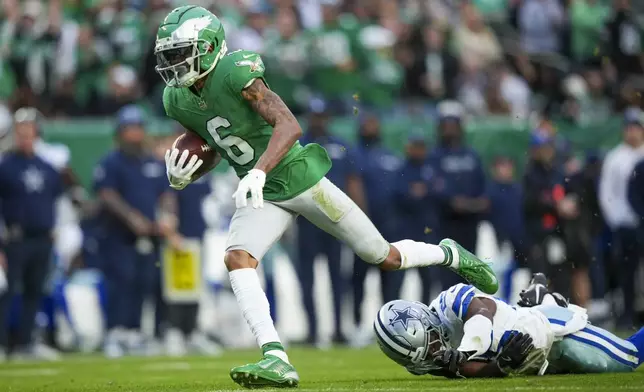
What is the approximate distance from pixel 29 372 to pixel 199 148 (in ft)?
10.4

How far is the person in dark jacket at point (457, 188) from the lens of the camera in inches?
473

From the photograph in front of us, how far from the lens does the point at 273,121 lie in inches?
256

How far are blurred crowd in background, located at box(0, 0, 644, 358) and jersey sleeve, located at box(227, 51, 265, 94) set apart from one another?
3.66m

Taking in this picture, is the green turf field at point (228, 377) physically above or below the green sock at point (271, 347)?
below

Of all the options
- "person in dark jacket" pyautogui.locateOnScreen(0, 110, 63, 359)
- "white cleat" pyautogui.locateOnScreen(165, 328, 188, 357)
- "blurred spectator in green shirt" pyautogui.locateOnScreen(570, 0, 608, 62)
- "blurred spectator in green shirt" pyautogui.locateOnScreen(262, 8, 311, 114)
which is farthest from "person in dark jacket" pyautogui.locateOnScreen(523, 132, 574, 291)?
"person in dark jacket" pyautogui.locateOnScreen(0, 110, 63, 359)

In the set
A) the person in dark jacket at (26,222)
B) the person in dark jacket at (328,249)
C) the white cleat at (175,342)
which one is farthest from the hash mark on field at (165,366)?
the person in dark jacket at (328,249)

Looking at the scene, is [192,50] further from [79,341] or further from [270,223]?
[79,341]

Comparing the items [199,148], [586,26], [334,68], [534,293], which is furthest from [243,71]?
[586,26]

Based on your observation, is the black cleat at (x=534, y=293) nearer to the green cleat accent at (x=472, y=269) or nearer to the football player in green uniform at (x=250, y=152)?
the green cleat accent at (x=472, y=269)

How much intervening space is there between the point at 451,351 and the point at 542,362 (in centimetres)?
63

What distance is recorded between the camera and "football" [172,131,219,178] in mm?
6992

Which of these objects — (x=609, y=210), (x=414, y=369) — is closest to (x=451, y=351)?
(x=414, y=369)

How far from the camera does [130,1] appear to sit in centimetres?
1591

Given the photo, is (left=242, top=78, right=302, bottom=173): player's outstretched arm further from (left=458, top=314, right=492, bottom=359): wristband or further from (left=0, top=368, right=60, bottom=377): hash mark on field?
(left=0, top=368, right=60, bottom=377): hash mark on field
